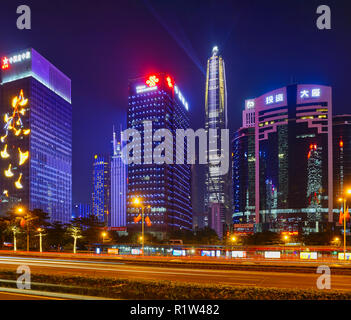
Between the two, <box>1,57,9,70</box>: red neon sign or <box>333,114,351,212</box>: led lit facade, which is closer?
<box>333,114,351,212</box>: led lit facade

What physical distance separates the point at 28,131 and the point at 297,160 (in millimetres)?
140382

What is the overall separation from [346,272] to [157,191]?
171042 mm

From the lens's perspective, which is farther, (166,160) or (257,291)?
(166,160)

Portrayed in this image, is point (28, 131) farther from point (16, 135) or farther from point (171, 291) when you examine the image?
point (171, 291)

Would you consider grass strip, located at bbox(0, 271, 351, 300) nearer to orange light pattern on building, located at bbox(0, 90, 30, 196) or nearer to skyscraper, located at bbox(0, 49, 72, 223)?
skyscraper, located at bbox(0, 49, 72, 223)

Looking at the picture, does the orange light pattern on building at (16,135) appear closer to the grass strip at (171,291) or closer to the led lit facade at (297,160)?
the led lit facade at (297,160)

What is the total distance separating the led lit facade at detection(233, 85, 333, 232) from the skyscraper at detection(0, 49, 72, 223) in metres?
120

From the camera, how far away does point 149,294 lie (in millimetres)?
15914

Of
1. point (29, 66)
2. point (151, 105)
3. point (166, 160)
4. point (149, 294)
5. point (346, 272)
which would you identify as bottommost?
point (346, 272)

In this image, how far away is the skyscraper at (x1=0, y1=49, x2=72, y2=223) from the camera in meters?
177

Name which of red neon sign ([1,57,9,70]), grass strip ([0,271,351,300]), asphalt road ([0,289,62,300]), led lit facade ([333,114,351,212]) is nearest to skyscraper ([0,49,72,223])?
red neon sign ([1,57,9,70])
